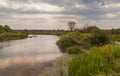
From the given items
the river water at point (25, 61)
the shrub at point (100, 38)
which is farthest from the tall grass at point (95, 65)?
the shrub at point (100, 38)

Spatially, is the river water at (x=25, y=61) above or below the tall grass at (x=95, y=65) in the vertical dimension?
below

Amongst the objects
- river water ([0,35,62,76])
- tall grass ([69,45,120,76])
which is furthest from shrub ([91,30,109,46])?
tall grass ([69,45,120,76])

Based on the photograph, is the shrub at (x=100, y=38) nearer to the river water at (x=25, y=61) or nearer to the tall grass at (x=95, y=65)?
the river water at (x=25, y=61)

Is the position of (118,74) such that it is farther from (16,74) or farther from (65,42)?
(65,42)

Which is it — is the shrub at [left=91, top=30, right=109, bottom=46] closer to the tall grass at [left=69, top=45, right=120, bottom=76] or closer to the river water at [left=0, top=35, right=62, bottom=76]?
the river water at [left=0, top=35, right=62, bottom=76]

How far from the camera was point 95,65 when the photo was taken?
1031 cm

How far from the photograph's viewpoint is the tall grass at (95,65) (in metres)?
10.0

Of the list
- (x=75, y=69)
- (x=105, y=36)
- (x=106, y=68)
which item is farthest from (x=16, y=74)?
(x=105, y=36)

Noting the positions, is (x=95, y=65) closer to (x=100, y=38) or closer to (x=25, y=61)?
(x=25, y=61)

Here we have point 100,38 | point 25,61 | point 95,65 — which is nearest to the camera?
point 95,65

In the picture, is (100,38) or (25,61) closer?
(25,61)

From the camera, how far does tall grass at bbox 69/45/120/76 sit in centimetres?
1004

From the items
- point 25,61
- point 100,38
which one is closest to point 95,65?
point 25,61

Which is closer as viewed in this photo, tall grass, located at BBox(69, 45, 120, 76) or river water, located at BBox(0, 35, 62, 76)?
tall grass, located at BBox(69, 45, 120, 76)
